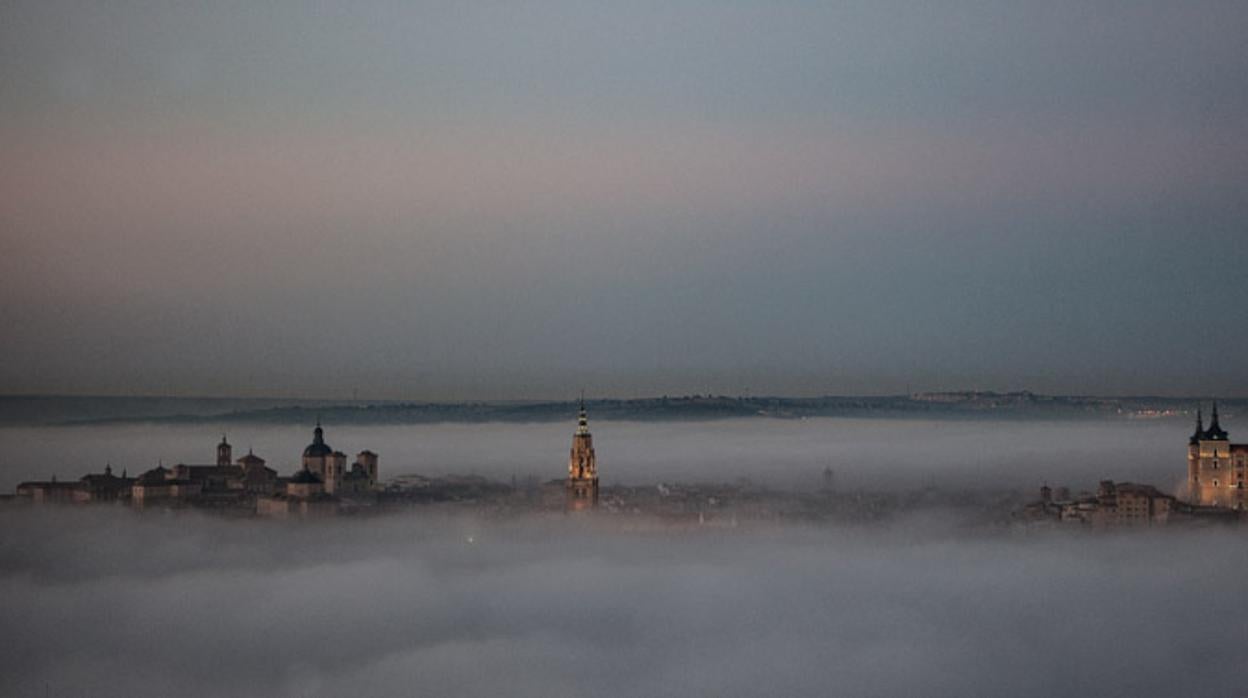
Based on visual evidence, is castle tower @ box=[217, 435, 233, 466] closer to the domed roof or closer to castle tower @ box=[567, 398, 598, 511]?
the domed roof

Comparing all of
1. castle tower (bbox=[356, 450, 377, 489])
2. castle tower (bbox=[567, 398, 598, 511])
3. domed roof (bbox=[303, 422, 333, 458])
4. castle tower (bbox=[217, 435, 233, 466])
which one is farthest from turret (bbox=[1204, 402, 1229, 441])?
castle tower (bbox=[217, 435, 233, 466])

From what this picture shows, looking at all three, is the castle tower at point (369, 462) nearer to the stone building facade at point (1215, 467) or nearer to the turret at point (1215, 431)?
the stone building facade at point (1215, 467)

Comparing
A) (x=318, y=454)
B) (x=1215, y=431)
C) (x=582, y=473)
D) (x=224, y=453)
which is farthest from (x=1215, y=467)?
(x=224, y=453)

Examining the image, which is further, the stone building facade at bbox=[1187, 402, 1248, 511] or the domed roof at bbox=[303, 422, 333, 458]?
the domed roof at bbox=[303, 422, 333, 458]

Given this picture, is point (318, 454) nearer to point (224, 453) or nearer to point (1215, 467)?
point (224, 453)

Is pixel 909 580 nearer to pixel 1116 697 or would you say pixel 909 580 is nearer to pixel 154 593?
pixel 1116 697
